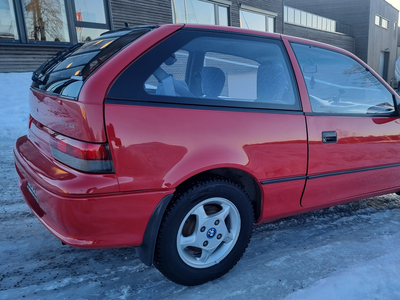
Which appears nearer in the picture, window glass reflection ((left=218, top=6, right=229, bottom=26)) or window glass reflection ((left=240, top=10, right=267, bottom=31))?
window glass reflection ((left=218, top=6, right=229, bottom=26))

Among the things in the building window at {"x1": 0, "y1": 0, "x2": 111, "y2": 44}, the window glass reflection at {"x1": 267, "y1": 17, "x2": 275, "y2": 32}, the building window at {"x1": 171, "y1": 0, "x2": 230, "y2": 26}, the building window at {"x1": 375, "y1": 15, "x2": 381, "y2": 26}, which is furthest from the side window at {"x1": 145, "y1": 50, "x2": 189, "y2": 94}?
the building window at {"x1": 375, "y1": 15, "x2": 381, "y2": 26}

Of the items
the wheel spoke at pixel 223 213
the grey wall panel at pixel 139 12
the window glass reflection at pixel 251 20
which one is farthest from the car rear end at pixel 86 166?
the window glass reflection at pixel 251 20

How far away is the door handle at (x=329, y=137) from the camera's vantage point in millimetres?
2454

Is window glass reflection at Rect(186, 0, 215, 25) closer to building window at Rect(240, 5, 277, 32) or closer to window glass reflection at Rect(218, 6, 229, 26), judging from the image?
window glass reflection at Rect(218, 6, 229, 26)

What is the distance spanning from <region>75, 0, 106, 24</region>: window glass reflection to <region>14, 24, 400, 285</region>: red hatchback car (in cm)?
790

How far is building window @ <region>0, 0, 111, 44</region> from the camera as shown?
8.21 metres

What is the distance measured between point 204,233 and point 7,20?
28.8ft

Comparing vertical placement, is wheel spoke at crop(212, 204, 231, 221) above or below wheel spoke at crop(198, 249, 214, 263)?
above

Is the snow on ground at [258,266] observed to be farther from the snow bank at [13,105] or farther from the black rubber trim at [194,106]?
the snow bank at [13,105]

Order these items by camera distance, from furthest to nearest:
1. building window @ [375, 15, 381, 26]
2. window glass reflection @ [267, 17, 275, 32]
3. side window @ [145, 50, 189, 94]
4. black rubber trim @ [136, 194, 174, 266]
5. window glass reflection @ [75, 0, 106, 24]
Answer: building window @ [375, 15, 381, 26] < window glass reflection @ [267, 17, 275, 32] < window glass reflection @ [75, 0, 106, 24] < side window @ [145, 50, 189, 94] < black rubber trim @ [136, 194, 174, 266]

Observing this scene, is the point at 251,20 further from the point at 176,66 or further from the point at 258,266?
the point at 258,266

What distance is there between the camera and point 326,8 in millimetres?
28672

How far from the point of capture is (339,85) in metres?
2.89

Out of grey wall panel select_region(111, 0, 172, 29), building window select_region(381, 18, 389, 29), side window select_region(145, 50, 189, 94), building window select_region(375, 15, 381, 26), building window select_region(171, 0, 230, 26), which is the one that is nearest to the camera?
side window select_region(145, 50, 189, 94)
